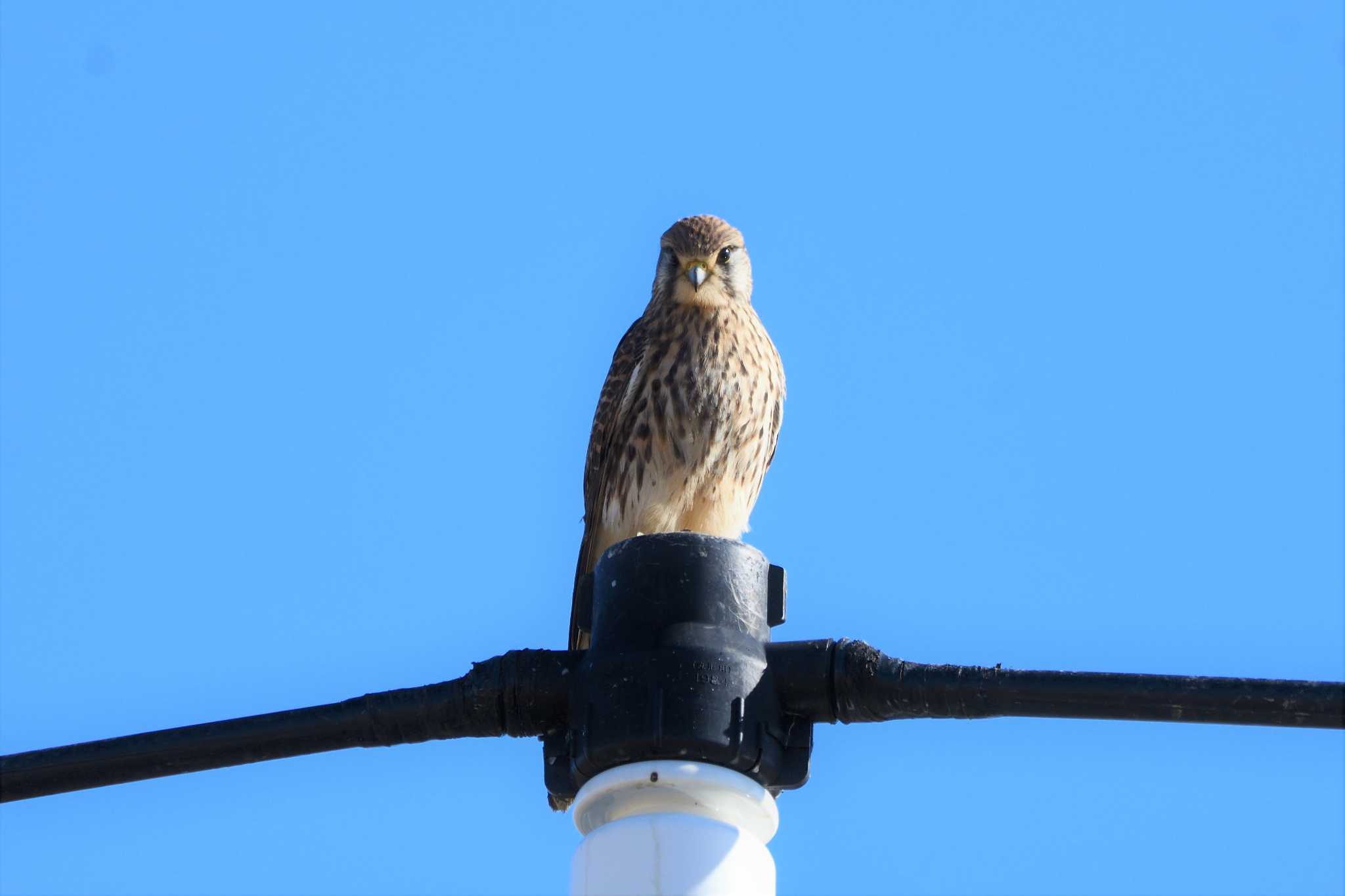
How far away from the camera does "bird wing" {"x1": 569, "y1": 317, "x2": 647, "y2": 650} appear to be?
7258 mm

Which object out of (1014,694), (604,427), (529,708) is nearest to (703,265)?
Result: (604,427)

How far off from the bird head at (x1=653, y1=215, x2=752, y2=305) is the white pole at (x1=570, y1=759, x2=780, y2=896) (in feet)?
14.0

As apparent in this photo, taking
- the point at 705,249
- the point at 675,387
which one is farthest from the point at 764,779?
the point at 705,249

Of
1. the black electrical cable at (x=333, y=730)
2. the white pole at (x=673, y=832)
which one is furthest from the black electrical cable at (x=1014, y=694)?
the black electrical cable at (x=333, y=730)

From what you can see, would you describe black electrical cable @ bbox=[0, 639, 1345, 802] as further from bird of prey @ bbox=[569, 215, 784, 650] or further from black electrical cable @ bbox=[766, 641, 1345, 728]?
bird of prey @ bbox=[569, 215, 784, 650]

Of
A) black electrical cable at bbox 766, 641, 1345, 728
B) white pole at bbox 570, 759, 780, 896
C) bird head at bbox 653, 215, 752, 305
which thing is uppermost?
bird head at bbox 653, 215, 752, 305

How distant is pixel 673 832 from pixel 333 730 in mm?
649

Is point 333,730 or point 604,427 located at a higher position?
point 604,427

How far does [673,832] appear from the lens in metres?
3.07

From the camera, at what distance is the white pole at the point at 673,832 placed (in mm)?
3029

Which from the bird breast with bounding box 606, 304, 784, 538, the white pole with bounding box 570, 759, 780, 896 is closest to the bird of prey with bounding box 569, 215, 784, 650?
the bird breast with bounding box 606, 304, 784, 538

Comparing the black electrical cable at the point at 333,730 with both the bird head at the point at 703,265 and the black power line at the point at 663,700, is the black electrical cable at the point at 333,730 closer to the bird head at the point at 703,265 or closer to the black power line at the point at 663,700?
the black power line at the point at 663,700

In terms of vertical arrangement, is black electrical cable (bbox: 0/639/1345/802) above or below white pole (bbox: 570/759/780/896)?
above

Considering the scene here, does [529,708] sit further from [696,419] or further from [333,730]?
[696,419]
